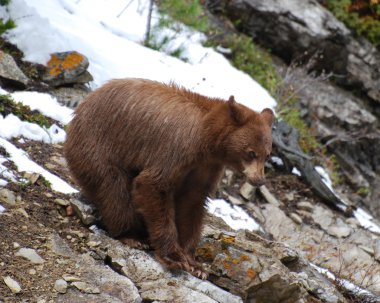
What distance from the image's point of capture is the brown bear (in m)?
5.23

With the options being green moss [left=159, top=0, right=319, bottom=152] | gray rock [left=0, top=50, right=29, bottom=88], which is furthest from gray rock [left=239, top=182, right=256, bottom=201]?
gray rock [left=0, top=50, right=29, bottom=88]

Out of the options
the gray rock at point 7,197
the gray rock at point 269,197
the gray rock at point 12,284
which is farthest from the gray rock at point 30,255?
the gray rock at point 269,197

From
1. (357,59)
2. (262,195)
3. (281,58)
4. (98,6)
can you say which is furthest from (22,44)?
(357,59)

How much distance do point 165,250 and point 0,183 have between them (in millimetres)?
1579

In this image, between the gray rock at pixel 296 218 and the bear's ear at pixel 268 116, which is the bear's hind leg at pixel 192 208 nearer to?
the bear's ear at pixel 268 116

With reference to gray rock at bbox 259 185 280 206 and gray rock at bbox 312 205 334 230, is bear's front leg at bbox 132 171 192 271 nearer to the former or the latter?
gray rock at bbox 259 185 280 206

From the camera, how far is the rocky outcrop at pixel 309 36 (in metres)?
14.1

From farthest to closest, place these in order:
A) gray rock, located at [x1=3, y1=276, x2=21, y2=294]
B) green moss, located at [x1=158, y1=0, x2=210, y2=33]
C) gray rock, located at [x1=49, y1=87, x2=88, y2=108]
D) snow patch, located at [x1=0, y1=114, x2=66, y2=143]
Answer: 1. green moss, located at [x1=158, y1=0, x2=210, y2=33]
2. gray rock, located at [x1=49, y1=87, x2=88, y2=108]
3. snow patch, located at [x1=0, y1=114, x2=66, y2=143]
4. gray rock, located at [x1=3, y1=276, x2=21, y2=294]

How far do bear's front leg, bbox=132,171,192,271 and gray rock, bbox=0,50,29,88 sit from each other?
11.9ft

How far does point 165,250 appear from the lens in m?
5.30

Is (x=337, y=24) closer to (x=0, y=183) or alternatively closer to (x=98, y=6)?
(x=98, y=6)

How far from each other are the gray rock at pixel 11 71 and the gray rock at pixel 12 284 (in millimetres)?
4166

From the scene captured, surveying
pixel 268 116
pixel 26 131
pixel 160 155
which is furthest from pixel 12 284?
pixel 26 131

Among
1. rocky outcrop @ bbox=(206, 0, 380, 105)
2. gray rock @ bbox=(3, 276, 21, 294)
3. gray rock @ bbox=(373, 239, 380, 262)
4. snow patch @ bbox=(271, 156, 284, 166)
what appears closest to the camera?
gray rock @ bbox=(3, 276, 21, 294)
